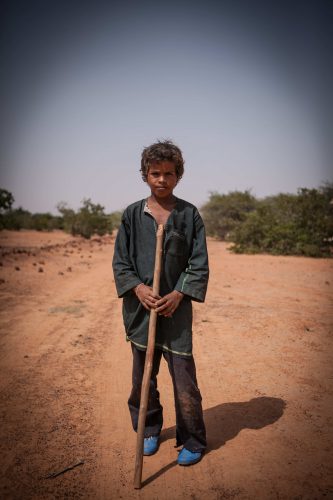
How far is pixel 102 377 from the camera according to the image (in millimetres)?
3412

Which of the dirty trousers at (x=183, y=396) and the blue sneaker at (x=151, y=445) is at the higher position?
the dirty trousers at (x=183, y=396)

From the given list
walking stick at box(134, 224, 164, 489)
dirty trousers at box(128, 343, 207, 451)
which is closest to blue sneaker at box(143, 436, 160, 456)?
dirty trousers at box(128, 343, 207, 451)

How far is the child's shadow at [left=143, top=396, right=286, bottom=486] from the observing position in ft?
8.38

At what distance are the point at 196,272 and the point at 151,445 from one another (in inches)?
51.7

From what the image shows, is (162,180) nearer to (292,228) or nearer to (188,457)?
(188,457)

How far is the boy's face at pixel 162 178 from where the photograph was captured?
2176mm

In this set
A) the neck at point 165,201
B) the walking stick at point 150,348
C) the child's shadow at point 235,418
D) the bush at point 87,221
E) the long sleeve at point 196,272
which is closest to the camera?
the walking stick at point 150,348

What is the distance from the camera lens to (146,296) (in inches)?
81.7

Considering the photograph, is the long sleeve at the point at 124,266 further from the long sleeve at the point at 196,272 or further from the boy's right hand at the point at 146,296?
Result: the long sleeve at the point at 196,272

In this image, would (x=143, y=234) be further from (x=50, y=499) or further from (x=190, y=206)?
(x=50, y=499)

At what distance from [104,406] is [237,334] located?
7.63 feet

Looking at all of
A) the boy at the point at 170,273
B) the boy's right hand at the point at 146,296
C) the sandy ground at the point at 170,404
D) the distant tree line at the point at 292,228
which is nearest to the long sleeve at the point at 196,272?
the boy at the point at 170,273

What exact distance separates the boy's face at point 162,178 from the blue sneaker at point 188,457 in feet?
5.75

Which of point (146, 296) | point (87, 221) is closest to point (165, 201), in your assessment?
point (146, 296)
